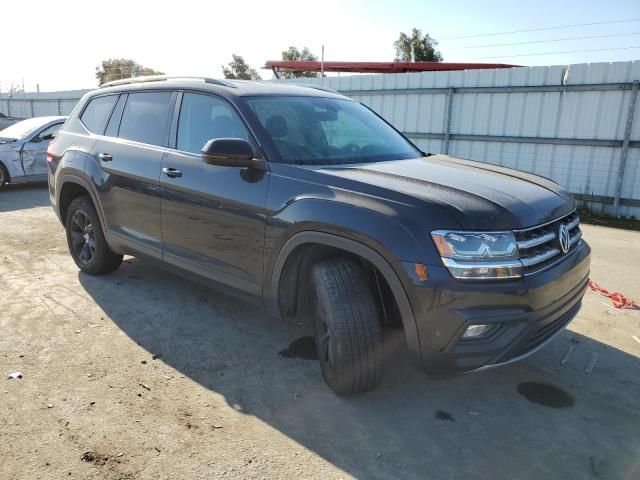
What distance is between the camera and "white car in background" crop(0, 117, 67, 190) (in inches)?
389

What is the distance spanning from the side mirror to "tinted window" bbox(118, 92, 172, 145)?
1016mm

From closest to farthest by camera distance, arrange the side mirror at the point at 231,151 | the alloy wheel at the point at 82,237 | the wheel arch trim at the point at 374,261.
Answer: the wheel arch trim at the point at 374,261
the side mirror at the point at 231,151
the alloy wheel at the point at 82,237

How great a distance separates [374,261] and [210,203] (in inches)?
53.0

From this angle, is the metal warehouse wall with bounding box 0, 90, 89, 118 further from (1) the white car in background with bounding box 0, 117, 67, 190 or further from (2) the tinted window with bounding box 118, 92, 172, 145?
(2) the tinted window with bounding box 118, 92, 172, 145

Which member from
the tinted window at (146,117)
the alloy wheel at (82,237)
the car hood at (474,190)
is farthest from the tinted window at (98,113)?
the car hood at (474,190)

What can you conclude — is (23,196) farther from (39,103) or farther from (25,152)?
(39,103)

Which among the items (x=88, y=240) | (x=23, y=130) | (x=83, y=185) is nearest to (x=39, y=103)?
(x=23, y=130)

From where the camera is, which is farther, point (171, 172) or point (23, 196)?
point (23, 196)

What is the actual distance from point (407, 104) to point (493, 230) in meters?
9.40

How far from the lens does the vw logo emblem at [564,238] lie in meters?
2.88

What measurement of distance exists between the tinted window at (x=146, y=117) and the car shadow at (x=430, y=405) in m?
1.45

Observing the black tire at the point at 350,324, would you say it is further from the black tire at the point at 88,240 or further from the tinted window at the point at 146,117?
the black tire at the point at 88,240

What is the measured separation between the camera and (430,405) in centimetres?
300

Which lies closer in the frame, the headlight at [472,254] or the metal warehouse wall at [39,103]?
the headlight at [472,254]
